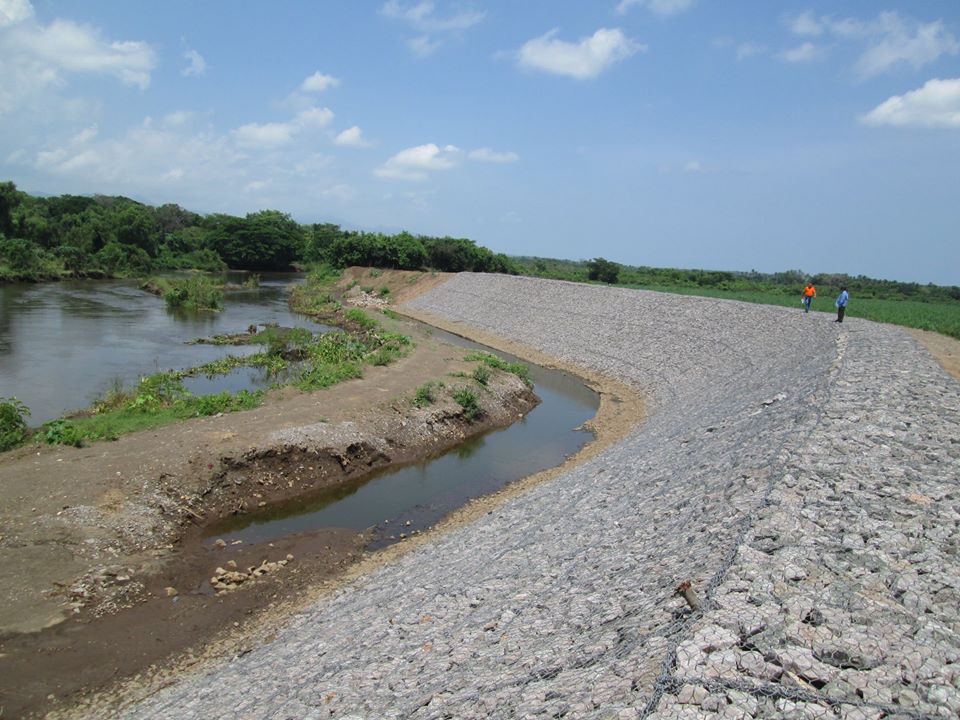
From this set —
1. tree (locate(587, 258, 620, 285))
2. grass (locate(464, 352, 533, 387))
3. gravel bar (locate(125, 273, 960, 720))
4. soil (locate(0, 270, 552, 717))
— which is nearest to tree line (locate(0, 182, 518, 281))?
tree (locate(587, 258, 620, 285))

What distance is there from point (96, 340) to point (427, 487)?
2499 cm

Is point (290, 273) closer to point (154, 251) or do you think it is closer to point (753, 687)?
point (154, 251)

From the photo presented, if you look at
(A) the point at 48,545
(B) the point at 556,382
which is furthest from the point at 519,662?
(B) the point at 556,382

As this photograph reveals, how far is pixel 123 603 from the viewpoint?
10172mm

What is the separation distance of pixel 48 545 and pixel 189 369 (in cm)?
1628

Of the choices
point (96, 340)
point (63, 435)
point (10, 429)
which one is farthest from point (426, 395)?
point (96, 340)

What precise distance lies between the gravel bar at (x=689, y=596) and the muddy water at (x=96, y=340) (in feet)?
49.3

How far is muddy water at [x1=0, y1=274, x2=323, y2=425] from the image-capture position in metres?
22.7

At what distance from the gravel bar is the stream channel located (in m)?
2.59

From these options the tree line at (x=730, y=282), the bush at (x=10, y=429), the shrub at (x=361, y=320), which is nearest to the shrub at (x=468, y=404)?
the bush at (x=10, y=429)

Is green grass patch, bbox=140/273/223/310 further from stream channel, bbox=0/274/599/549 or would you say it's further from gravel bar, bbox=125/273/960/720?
gravel bar, bbox=125/273/960/720

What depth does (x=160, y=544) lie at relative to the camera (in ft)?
38.8

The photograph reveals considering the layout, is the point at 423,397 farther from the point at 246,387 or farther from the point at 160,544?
the point at 160,544

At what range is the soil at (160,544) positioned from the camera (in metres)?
9.07
